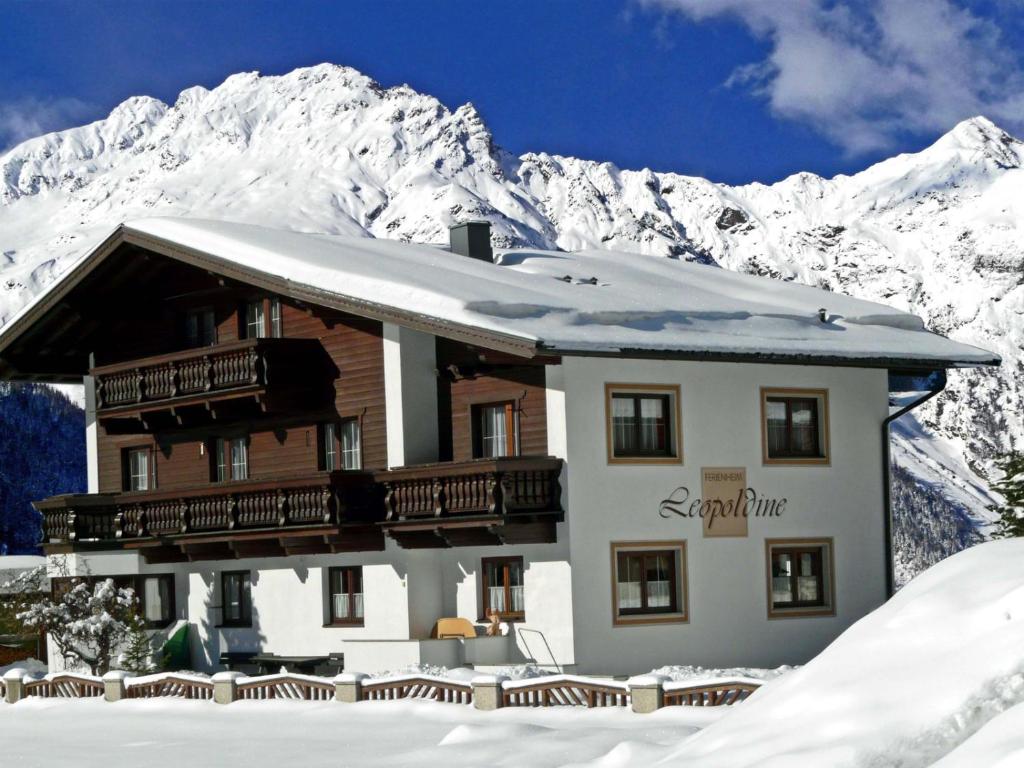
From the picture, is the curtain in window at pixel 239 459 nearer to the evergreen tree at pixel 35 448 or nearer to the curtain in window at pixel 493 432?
the curtain in window at pixel 493 432

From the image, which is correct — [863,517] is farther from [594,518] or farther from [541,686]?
[541,686]

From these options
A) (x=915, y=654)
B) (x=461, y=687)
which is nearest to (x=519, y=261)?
(x=461, y=687)

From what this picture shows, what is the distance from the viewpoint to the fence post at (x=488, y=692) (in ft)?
70.0

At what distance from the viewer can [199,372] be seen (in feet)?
105

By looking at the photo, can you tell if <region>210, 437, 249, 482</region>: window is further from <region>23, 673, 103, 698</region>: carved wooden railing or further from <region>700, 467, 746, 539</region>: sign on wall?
<region>700, 467, 746, 539</region>: sign on wall

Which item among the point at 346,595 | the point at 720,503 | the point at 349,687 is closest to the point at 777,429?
the point at 720,503

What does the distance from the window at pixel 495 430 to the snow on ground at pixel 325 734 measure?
21.5ft

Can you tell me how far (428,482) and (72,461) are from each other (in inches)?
5469

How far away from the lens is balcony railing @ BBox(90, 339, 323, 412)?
101 feet

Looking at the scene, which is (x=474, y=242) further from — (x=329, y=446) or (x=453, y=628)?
(x=453, y=628)

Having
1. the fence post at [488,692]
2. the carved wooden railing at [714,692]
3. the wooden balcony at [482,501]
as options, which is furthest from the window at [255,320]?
the carved wooden railing at [714,692]

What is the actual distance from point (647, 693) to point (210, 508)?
13721mm

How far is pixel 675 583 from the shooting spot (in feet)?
94.2

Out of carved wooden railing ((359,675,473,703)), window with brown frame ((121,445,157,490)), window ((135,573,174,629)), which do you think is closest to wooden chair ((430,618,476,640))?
carved wooden railing ((359,675,473,703))
